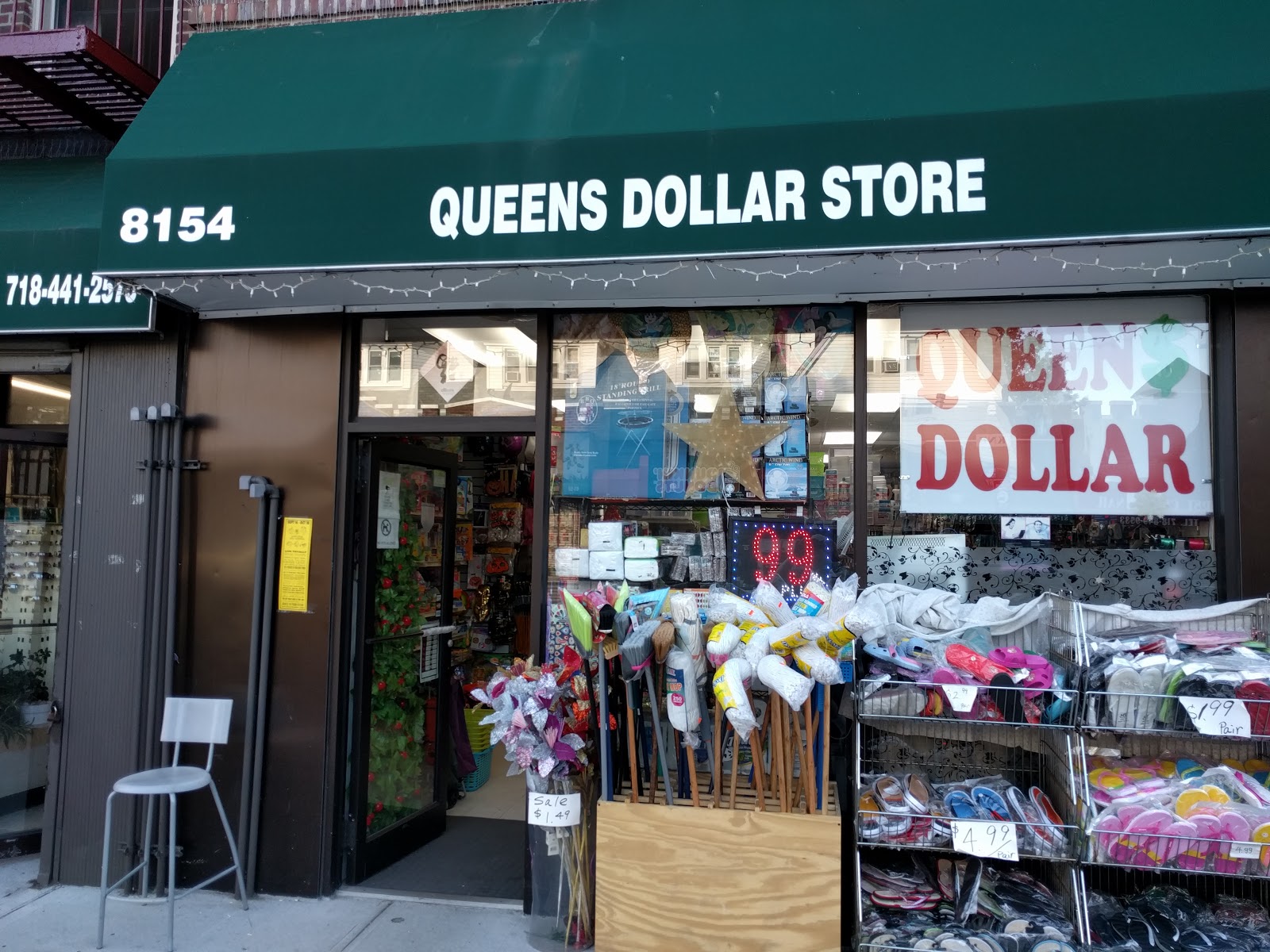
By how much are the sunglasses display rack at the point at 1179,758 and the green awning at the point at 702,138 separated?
1.63 metres

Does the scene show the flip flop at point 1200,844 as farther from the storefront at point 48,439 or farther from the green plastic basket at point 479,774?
the storefront at point 48,439

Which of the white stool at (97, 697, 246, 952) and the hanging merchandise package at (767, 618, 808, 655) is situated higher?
the hanging merchandise package at (767, 618, 808, 655)

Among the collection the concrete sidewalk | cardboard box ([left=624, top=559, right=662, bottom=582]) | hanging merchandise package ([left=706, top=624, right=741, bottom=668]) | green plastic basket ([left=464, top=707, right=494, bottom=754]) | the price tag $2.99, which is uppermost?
cardboard box ([left=624, top=559, right=662, bottom=582])

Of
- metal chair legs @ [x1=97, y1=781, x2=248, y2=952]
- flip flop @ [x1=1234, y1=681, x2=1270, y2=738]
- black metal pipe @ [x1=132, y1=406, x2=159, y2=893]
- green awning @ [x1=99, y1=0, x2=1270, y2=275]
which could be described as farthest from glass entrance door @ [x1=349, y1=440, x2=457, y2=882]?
flip flop @ [x1=1234, y1=681, x2=1270, y2=738]

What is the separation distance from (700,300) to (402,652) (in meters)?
2.83

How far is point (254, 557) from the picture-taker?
16.1ft

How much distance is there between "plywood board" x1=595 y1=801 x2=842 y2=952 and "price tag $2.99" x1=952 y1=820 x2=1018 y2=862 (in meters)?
0.45

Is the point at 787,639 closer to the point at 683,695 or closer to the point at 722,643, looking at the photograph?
the point at 722,643

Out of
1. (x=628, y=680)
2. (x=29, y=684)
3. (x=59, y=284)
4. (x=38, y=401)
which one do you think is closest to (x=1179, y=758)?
(x=628, y=680)

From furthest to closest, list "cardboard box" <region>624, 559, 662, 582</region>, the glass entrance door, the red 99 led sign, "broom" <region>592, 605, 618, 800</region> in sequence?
the glass entrance door
"cardboard box" <region>624, 559, 662, 582</region>
the red 99 led sign
"broom" <region>592, 605, 618, 800</region>

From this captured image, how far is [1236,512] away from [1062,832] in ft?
5.52

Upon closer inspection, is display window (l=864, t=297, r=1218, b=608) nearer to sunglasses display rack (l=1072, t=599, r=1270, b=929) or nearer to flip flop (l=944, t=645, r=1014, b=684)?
sunglasses display rack (l=1072, t=599, r=1270, b=929)

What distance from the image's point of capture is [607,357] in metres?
4.75

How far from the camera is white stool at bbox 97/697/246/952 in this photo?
4250 millimetres
